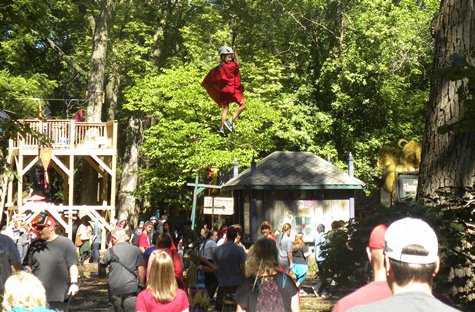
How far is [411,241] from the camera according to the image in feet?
12.6

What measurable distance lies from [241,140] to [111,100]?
31.5 feet

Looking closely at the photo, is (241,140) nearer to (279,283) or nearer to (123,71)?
(123,71)

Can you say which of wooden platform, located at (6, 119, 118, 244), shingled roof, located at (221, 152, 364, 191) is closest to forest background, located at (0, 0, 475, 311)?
wooden platform, located at (6, 119, 118, 244)

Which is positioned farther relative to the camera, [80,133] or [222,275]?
[80,133]

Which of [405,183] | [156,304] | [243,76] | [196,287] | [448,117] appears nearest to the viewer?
[156,304]

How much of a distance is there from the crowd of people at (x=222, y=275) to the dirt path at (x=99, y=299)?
2973mm

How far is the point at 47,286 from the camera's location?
452 inches

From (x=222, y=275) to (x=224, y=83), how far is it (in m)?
3.27

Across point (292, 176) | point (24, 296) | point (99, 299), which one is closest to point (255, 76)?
point (292, 176)


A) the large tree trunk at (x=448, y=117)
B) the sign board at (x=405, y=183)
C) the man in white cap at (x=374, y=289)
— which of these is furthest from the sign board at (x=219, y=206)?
the man in white cap at (x=374, y=289)

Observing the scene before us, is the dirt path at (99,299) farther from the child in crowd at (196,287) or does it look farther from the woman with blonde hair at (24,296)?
the woman with blonde hair at (24,296)

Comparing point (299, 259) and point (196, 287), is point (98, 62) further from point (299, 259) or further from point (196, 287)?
point (196, 287)

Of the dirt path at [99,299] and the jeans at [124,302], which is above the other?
the jeans at [124,302]

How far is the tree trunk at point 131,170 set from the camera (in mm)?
49062
